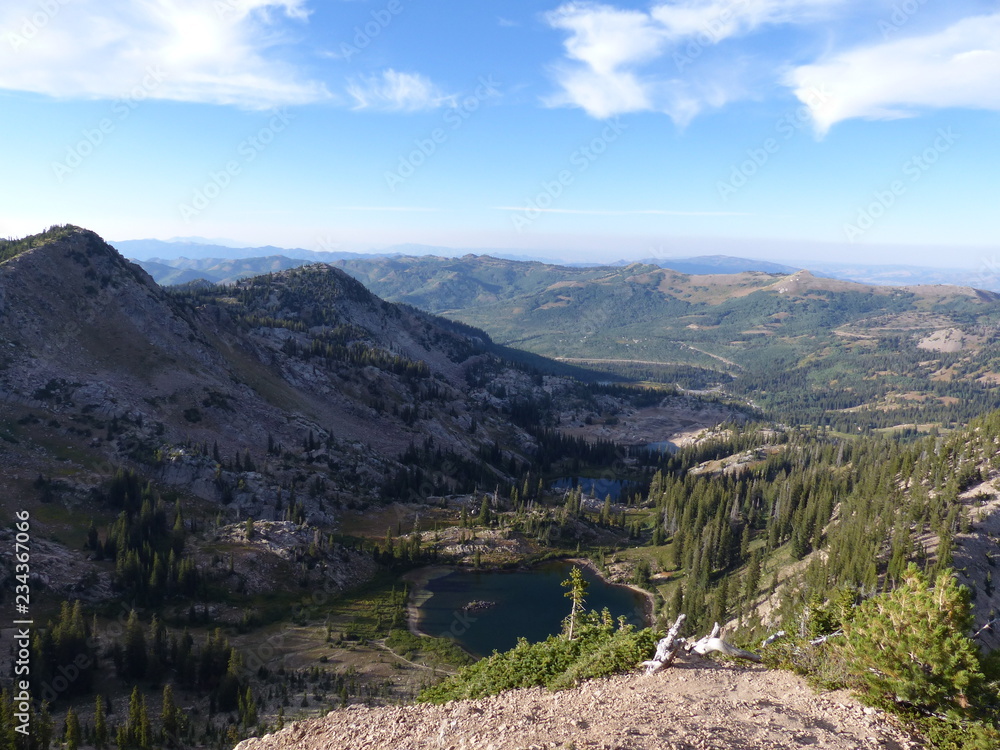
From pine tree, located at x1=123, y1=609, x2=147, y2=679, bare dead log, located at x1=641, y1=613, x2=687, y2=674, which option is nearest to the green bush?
Answer: bare dead log, located at x1=641, y1=613, x2=687, y2=674

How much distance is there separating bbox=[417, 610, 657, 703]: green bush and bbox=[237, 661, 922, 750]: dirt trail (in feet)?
4.84

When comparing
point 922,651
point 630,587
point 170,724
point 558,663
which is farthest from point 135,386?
point 922,651

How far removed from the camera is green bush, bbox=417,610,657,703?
32.6 meters

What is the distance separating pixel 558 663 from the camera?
121 feet

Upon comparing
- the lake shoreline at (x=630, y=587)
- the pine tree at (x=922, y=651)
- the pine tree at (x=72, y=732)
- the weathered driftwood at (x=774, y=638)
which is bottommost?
the lake shoreline at (x=630, y=587)

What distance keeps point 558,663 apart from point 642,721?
490 inches

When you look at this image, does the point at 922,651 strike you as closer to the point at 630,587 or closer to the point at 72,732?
the point at 72,732

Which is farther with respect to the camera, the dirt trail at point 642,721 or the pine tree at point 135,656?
the pine tree at point 135,656

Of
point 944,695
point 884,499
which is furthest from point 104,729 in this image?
point 884,499

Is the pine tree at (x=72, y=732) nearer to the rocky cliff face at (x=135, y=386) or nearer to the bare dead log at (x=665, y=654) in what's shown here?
the bare dead log at (x=665, y=654)

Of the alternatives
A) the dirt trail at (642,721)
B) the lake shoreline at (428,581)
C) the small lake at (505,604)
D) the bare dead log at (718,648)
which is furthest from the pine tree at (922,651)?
the lake shoreline at (428,581)

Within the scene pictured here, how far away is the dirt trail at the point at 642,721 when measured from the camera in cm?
Result: 2353

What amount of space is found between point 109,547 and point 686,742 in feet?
347

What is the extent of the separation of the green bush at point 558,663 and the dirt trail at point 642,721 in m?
1.47
